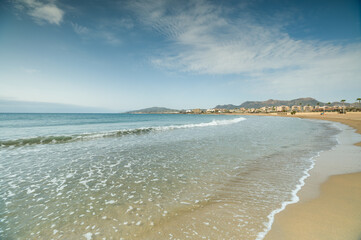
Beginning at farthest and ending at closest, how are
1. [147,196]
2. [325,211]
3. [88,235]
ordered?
1. [147,196]
2. [325,211]
3. [88,235]

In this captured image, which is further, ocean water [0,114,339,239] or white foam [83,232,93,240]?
ocean water [0,114,339,239]

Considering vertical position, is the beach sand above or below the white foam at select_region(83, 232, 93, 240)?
above

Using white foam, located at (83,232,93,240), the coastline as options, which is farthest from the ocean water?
the coastline

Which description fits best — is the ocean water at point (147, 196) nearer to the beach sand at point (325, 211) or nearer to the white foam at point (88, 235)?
the white foam at point (88, 235)

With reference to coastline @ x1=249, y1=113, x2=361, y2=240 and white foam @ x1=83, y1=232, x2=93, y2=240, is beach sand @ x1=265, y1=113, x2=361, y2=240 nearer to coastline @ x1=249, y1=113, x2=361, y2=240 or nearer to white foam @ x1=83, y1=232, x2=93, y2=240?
coastline @ x1=249, y1=113, x2=361, y2=240

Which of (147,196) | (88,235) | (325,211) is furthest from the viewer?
(147,196)

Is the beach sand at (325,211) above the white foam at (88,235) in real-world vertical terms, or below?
above

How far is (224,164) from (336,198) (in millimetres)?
4051

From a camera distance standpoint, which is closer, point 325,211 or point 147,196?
point 325,211

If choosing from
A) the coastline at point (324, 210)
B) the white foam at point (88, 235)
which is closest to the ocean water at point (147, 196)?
the white foam at point (88, 235)

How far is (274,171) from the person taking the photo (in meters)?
7.05

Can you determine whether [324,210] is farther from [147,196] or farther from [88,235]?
[88,235]

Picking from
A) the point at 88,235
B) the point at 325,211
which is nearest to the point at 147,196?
the point at 88,235

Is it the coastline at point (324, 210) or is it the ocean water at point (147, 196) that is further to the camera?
the ocean water at point (147, 196)
